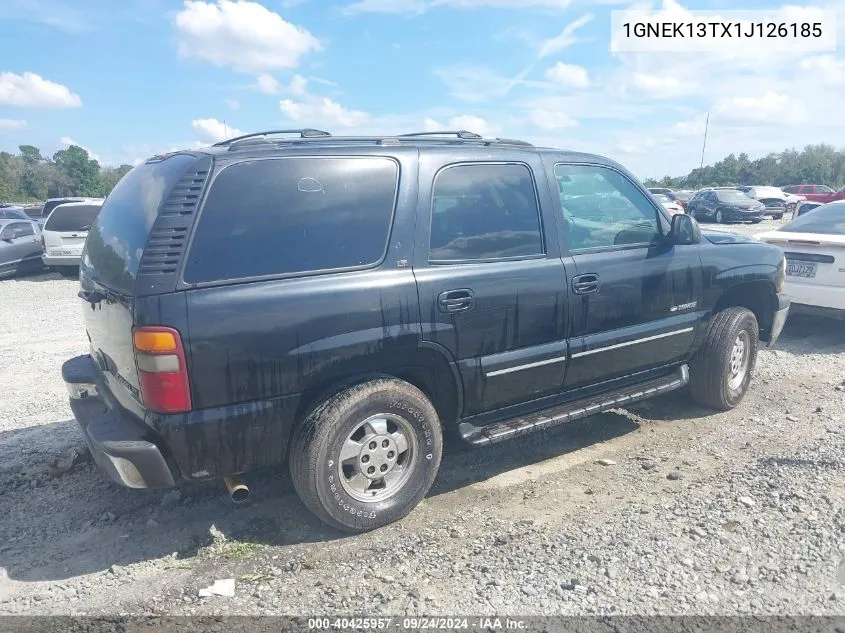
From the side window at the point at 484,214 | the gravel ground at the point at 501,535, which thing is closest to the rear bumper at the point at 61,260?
the gravel ground at the point at 501,535

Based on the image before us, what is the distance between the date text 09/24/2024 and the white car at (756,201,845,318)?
19.1 feet

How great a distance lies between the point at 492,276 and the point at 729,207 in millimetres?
27963

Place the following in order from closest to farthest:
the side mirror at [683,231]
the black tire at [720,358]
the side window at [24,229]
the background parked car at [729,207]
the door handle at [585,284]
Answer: the door handle at [585,284] < the side mirror at [683,231] < the black tire at [720,358] < the side window at [24,229] < the background parked car at [729,207]

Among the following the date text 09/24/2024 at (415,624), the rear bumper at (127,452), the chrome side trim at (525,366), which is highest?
the chrome side trim at (525,366)

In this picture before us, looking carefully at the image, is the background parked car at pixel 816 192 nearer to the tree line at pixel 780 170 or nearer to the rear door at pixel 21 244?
the tree line at pixel 780 170

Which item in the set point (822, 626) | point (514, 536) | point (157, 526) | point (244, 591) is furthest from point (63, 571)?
point (822, 626)

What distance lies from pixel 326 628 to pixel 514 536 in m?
1.10

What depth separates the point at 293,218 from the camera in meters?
3.13

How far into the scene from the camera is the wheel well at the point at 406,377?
3234mm

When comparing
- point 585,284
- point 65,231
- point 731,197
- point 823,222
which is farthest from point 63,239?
point 731,197

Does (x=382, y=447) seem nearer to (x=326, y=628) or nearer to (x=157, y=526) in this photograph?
(x=326, y=628)

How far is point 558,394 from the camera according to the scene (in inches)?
161

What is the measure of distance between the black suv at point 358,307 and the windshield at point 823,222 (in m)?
4.23

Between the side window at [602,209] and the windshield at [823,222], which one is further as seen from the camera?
the windshield at [823,222]
